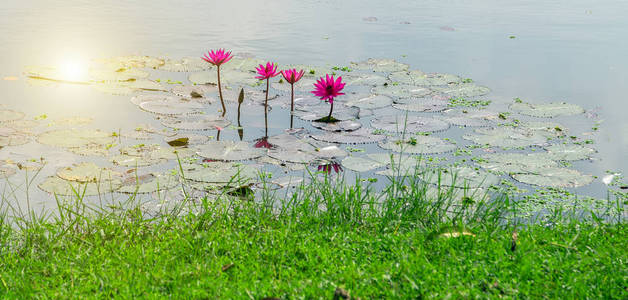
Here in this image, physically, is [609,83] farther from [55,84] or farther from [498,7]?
[498,7]

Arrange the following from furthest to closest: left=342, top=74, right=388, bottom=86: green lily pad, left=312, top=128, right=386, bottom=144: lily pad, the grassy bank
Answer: left=342, top=74, right=388, bottom=86: green lily pad
left=312, top=128, right=386, bottom=144: lily pad
the grassy bank

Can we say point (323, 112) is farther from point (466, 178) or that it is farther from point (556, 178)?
point (556, 178)

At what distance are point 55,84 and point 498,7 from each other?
8.55 m

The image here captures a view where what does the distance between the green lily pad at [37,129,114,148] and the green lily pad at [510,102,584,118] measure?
2.95 metres

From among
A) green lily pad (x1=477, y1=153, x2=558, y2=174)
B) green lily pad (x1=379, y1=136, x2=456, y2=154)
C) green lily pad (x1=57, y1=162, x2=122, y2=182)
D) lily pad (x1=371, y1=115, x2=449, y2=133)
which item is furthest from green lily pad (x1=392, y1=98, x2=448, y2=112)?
green lily pad (x1=57, y1=162, x2=122, y2=182)

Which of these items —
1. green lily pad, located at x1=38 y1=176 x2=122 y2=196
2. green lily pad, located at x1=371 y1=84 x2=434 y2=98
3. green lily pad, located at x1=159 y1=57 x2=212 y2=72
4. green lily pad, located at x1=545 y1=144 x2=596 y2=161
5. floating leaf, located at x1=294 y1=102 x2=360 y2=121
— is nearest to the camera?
green lily pad, located at x1=38 y1=176 x2=122 y2=196

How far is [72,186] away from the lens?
3.19m

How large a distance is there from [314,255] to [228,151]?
5.33 feet

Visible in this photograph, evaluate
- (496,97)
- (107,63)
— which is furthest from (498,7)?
(107,63)

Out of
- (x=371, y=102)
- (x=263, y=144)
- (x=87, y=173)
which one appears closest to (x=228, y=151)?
(x=263, y=144)

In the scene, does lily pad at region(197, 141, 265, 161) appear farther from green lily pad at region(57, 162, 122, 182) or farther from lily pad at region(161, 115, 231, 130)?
green lily pad at region(57, 162, 122, 182)

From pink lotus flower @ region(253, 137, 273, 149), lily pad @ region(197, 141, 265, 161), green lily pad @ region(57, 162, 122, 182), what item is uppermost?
pink lotus flower @ region(253, 137, 273, 149)

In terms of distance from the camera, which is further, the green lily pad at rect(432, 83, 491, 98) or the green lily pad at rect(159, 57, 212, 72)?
the green lily pad at rect(159, 57, 212, 72)

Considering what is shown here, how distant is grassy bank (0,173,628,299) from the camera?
1.98 m
